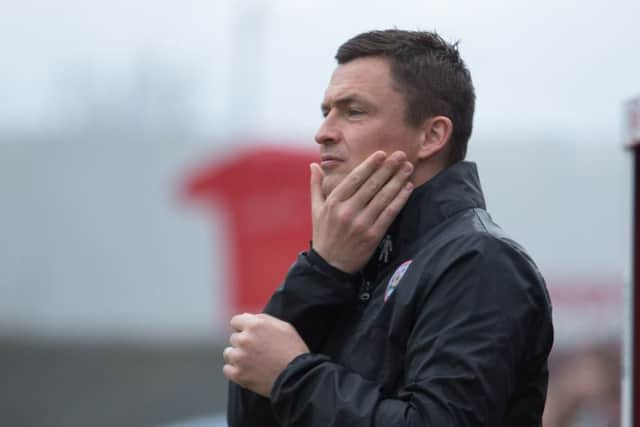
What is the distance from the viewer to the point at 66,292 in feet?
55.1

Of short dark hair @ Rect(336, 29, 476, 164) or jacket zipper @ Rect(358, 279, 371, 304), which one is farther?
short dark hair @ Rect(336, 29, 476, 164)

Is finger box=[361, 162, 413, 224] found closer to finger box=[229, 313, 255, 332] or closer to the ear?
the ear

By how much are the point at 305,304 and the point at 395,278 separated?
0.19 m

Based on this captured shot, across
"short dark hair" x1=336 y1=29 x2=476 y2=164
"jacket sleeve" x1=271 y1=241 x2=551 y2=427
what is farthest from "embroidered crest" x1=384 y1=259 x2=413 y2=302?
"short dark hair" x1=336 y1=29 x2=476 y2=164

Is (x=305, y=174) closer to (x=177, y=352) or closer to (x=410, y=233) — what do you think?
(x=410, y=233)

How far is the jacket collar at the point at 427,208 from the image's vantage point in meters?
2.59

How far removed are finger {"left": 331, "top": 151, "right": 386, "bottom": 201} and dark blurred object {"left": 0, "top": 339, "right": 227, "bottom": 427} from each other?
12703 millimetres

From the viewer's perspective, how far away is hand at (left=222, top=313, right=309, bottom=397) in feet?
7.98

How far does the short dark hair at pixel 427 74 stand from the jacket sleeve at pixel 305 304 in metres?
0.39

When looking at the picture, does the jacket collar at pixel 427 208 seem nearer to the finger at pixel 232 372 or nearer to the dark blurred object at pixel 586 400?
the finger at pixel 232 372

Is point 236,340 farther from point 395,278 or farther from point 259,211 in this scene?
point 259,211

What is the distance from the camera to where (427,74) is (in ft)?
8.91

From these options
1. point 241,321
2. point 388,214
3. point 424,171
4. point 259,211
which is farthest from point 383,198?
point 259,211

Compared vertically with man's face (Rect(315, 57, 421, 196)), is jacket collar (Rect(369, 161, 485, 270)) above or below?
below
